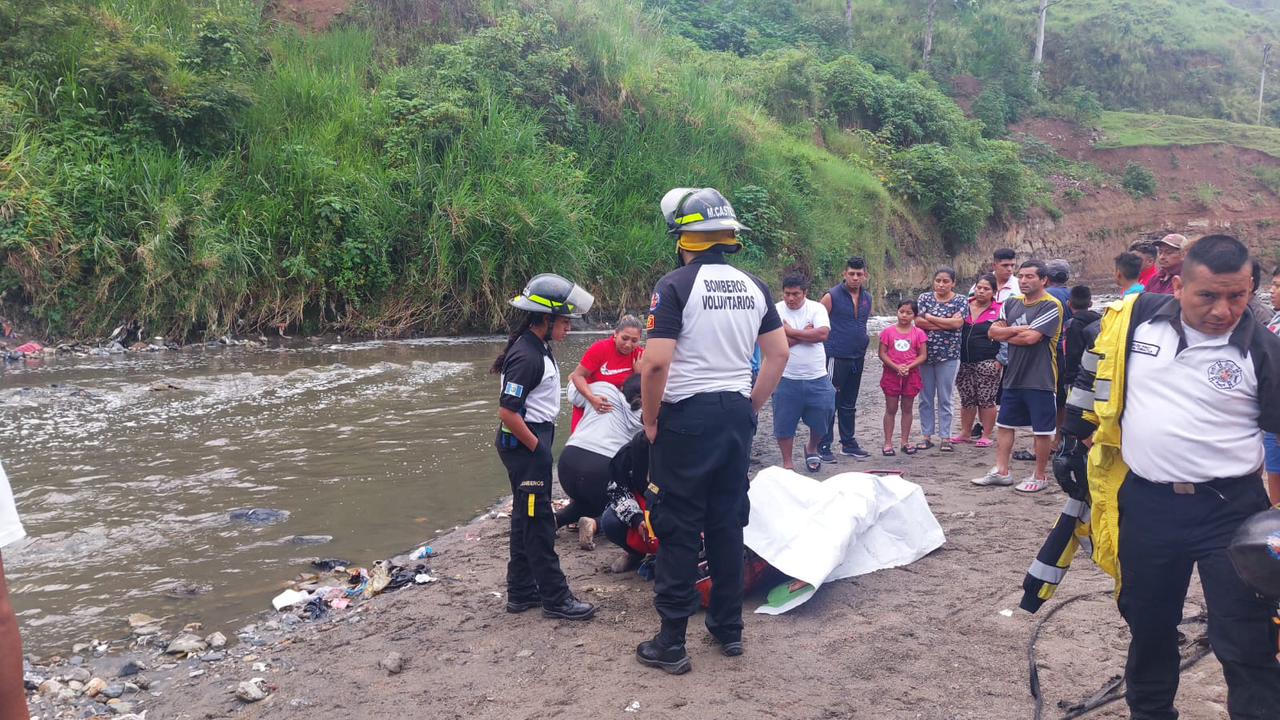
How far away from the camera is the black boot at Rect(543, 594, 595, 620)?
4969mm

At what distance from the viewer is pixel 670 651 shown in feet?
14.0

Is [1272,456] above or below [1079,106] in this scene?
below

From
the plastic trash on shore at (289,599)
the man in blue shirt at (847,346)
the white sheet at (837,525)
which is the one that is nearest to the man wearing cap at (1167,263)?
the man in blue shirt at (847,346)

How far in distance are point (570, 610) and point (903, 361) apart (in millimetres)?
4888

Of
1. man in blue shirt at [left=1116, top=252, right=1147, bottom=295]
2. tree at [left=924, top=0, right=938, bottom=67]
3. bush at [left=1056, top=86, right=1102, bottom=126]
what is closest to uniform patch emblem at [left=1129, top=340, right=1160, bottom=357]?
man in blue shirt at [left=1116, top=252, right=1147, bottom=295]

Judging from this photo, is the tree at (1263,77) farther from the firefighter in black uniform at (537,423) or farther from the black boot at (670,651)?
the black boot at (670,651)

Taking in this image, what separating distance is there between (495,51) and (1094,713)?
18.8 meters

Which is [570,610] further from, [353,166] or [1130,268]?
[353,166]

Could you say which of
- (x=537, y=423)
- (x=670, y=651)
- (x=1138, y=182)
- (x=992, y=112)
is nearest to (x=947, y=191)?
(x=992, y=112)

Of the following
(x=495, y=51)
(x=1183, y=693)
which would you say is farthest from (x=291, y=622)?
(x=495, y=51)

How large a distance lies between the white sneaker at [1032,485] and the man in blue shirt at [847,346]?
171 centimetres

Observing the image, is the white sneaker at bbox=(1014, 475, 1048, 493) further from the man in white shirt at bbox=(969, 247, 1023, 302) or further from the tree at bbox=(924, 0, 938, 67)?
the tree at bbox=(924, 0, 938, 67)

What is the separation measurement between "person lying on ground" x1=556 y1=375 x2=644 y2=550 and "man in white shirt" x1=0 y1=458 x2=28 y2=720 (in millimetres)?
3668

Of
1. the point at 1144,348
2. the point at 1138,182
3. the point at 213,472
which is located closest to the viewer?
the point at 1144,348
